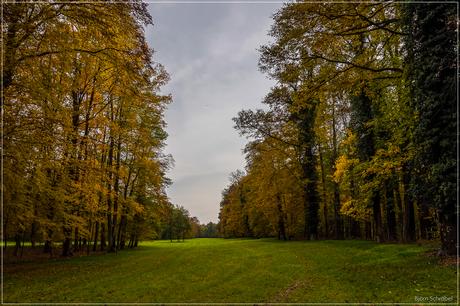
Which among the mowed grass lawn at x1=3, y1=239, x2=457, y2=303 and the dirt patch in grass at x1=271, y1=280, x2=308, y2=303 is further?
the mowed grass lawn at x1=3, y1=239, x2=457, y2=303

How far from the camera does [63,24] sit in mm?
12312

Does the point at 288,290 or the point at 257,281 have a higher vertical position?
the point at 288,290

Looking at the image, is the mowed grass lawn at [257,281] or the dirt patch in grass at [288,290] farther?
the mowed grass lawn at [257,281]

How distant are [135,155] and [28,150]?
51.0 ft

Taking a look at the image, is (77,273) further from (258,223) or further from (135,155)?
(258,223)

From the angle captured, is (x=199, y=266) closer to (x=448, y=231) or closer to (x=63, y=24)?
(x=448, y=231)

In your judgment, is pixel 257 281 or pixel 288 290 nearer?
pixel 288 290

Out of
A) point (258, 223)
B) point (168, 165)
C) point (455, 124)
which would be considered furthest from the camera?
point (258, 223)

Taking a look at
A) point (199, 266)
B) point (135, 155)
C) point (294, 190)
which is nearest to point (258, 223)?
point (294, 190)

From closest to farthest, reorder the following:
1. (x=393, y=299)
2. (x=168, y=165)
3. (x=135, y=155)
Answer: (x=393, y=299) → (x=135, y=155) → (x=168, y=165)

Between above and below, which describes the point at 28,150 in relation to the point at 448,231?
above

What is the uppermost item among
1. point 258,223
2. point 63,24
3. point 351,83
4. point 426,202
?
point 63,24

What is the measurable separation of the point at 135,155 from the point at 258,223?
101 ft

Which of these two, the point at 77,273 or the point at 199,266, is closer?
the point at 77,273
